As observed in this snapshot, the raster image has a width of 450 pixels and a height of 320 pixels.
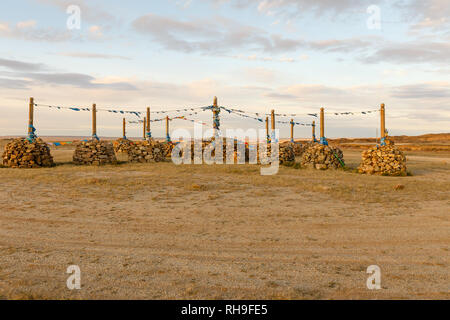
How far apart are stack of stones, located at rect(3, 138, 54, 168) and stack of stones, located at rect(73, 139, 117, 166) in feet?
5.95

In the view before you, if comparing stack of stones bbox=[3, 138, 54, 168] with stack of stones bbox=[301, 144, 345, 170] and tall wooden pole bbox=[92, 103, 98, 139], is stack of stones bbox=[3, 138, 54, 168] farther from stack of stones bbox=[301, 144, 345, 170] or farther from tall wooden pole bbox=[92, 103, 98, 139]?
stack of stones bbox=[301, 144, 345, 170]

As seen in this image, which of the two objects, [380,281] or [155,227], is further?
[155,227]

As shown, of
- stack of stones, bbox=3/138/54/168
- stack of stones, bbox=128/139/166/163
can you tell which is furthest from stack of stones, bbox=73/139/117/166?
stack of stones, bbox=3/138/54/168

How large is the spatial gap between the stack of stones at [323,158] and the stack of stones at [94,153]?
1166 cm

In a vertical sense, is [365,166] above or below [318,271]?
above

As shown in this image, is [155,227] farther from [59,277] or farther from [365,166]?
[365,166]

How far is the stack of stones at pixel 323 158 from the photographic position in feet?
59.5

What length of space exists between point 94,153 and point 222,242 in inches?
623

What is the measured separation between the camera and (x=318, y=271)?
4309 mm

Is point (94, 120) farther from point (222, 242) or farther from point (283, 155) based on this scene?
point (222, 242)

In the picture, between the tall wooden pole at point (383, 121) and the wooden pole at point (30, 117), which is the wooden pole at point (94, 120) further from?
the tall wooden pole at point (383, 121)

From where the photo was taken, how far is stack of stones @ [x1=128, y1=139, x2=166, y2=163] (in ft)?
69.5
